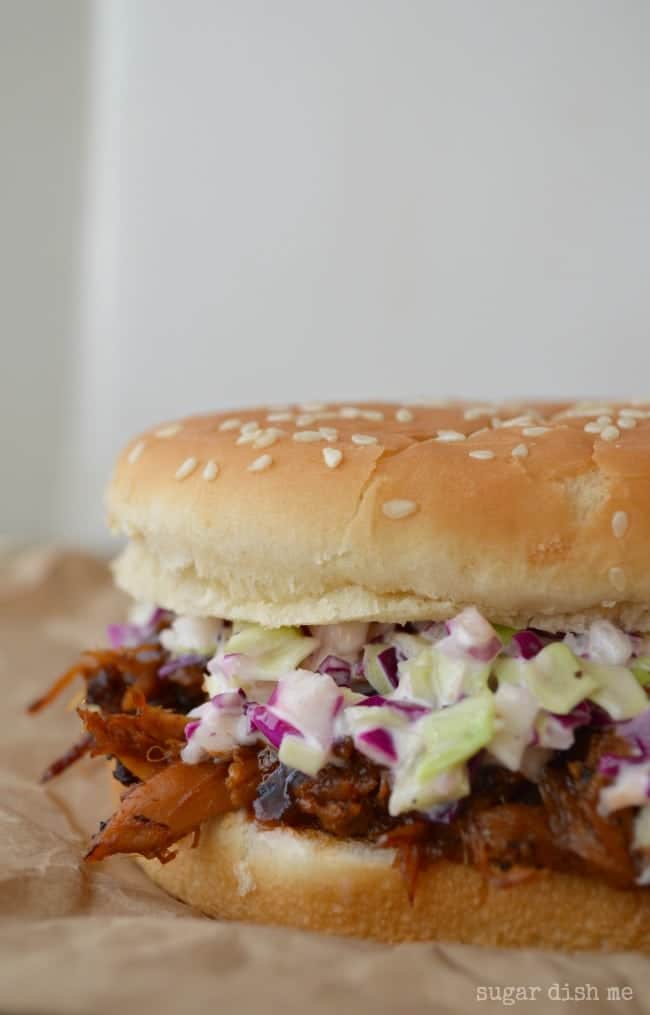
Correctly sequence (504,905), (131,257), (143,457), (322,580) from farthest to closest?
(131,257) → (143,457) → (322,580) → (504,905)

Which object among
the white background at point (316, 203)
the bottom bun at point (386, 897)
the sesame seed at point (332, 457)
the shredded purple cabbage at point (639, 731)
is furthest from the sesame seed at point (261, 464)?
the white background at point (316, 203)

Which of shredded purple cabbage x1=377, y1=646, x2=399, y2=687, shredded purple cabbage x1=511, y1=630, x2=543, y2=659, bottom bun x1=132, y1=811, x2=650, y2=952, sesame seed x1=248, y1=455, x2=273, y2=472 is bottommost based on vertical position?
bottom bun x1=132, y1=811, x2=650, y2=952

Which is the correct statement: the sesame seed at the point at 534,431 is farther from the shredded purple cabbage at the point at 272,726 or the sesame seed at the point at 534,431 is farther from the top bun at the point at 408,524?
the shredded purple cabbage at the point at 272,726

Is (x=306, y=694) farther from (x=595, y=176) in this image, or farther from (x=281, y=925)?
(x=595, y=176)

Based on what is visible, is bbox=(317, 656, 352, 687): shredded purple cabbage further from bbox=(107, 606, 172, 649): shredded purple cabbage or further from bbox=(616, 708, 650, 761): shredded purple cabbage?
bbox=(107, 606, 172, 649): shredded purple cabbage

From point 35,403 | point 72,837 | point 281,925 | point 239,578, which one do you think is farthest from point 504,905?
point 35,403

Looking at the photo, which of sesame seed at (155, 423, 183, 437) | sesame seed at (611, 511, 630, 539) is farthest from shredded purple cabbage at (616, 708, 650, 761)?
sesame seed at (155, 423, 183, 437)

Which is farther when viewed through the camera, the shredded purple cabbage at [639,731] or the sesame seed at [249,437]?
the sesame seed at [249,437]
